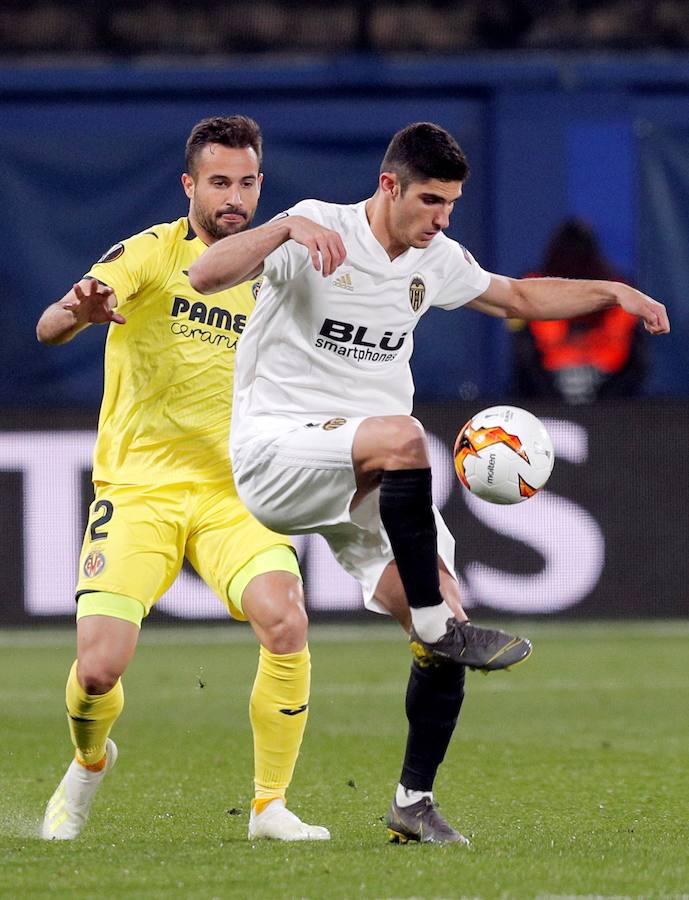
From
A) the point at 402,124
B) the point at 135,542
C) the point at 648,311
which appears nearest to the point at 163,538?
the point at 135,542

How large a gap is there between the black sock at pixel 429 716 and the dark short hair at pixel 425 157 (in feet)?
4.69

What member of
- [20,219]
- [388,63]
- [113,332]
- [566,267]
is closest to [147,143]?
[20,219]

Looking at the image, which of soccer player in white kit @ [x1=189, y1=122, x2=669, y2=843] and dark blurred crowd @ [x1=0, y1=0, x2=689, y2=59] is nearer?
soccer player in white kit @ [x1=189, y1=122, x2=669, y2=843]

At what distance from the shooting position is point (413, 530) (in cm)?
501

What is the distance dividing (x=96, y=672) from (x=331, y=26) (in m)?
12.3

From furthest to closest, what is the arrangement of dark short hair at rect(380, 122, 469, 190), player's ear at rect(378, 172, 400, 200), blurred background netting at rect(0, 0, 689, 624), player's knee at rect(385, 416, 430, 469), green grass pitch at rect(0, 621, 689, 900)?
1. blurred background netting at rect(0, 0, 689, 624)
2. player's ear at rect(378, 172, 400, 200)
3. dark short hair at rect(380, 122, 469, 190)
4. player's knee at rect(385, 416, 430, 469)
5. green grass pitch at rect(0, 621, 689, 900)

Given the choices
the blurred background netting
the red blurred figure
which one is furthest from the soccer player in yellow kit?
the blurred background netting

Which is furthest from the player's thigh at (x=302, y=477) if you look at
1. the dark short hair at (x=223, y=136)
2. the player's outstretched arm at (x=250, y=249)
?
the dark short hair at (x=223, y=136)

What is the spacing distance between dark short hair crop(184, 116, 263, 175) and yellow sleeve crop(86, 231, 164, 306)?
0.28 metres

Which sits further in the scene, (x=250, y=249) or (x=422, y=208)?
(x=422, y=208)

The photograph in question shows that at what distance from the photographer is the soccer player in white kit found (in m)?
5.04

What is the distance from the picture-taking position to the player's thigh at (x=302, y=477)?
516 cm

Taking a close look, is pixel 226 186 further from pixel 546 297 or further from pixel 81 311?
pixel 546 297

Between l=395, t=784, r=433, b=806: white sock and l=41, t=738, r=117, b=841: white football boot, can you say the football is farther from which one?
l=41, t=738, r=117, b=841: white football boot
